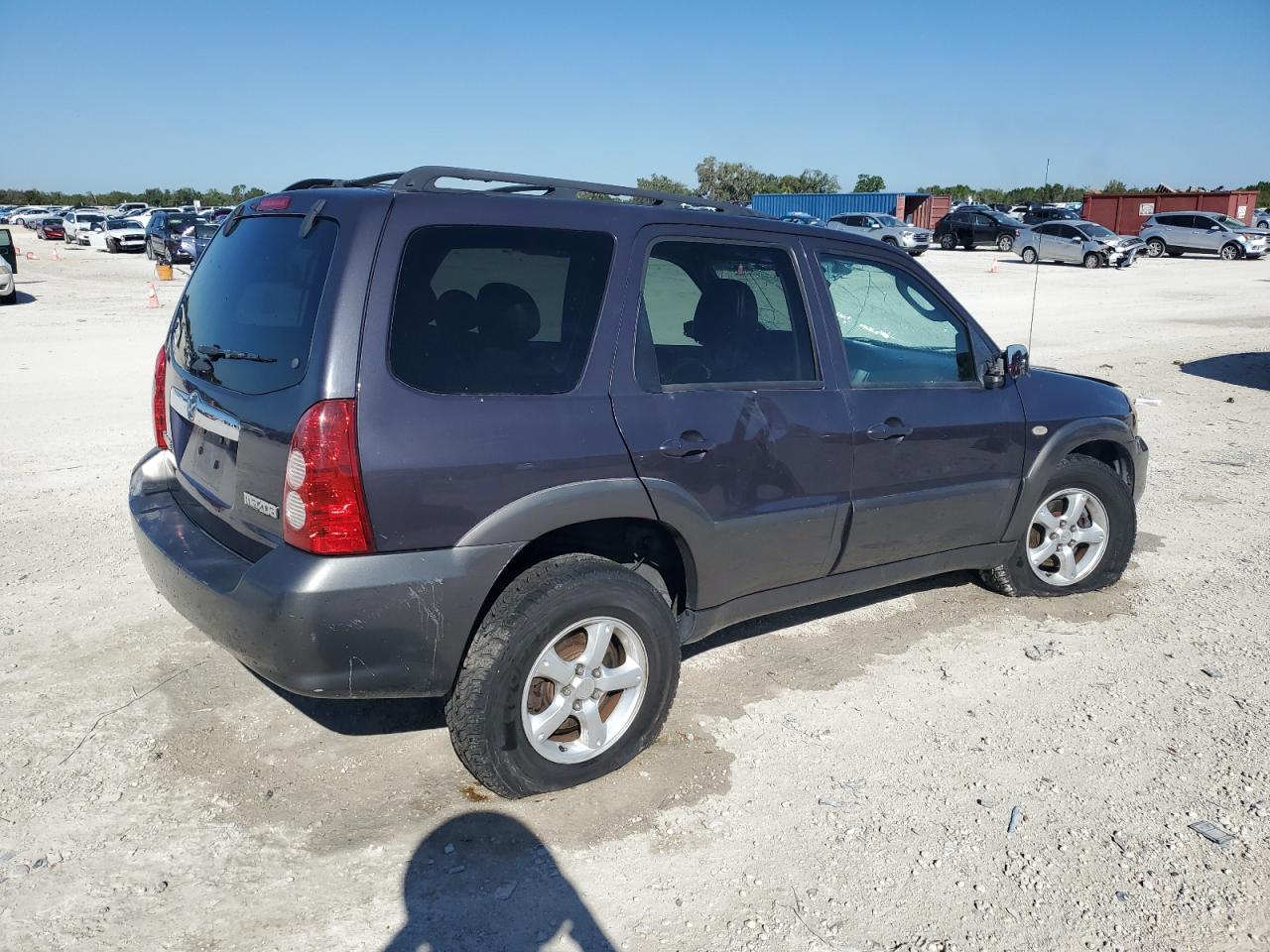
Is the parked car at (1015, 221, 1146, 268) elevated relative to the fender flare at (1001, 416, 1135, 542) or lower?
elevated

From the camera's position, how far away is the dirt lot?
2.75 m

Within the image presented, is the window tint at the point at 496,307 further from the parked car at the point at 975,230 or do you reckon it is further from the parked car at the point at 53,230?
the parked car at the point at 53,230

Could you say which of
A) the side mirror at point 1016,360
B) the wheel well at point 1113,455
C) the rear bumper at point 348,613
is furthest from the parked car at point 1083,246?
the rear bumper at point 348,613

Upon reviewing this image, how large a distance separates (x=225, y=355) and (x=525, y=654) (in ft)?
4.51

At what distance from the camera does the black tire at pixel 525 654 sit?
306cm

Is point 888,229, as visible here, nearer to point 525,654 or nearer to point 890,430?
point 890,430

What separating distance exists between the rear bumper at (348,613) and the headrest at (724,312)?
117 centimetres

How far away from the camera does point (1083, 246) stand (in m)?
32.7

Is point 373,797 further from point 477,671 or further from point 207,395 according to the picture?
point 207,395

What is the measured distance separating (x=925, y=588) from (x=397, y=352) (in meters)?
3.33

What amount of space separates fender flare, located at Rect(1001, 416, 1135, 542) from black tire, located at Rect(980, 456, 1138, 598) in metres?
0.07

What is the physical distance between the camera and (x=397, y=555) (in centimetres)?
288

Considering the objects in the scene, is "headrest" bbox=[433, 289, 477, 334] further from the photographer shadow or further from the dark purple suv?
the photographer shadow

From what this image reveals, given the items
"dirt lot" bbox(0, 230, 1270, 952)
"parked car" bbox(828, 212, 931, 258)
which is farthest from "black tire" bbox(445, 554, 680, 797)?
"parked car" bbox(828, 212, 931, 258)
